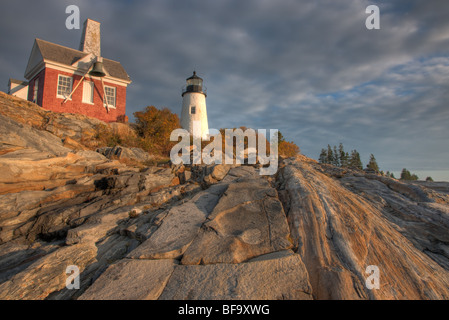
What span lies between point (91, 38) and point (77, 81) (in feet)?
21.6

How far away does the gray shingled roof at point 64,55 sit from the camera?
21484 millimetres

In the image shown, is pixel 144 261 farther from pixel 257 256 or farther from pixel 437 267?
pixel 437 267

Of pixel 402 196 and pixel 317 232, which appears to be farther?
pixel 402 196

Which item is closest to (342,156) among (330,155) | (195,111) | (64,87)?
(330,155)

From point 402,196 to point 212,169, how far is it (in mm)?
8035

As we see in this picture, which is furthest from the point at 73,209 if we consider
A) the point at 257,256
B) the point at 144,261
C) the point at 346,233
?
the point at 346,233

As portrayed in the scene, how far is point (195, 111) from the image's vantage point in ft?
104

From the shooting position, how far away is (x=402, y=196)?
9.50m

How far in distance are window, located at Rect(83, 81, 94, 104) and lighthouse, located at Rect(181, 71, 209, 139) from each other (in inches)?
462

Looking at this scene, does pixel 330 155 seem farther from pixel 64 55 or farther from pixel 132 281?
pixel 132 281

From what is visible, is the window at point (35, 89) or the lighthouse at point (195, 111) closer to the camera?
the window at point (35, 89)

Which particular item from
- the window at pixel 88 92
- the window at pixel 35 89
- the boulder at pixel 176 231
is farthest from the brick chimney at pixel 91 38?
the boulder at pixel 176 231

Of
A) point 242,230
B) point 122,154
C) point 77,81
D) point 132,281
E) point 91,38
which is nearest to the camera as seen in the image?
point 132,281

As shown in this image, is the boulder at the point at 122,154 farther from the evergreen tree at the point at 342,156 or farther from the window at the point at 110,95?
the evergreen tree at the point at 342,156
